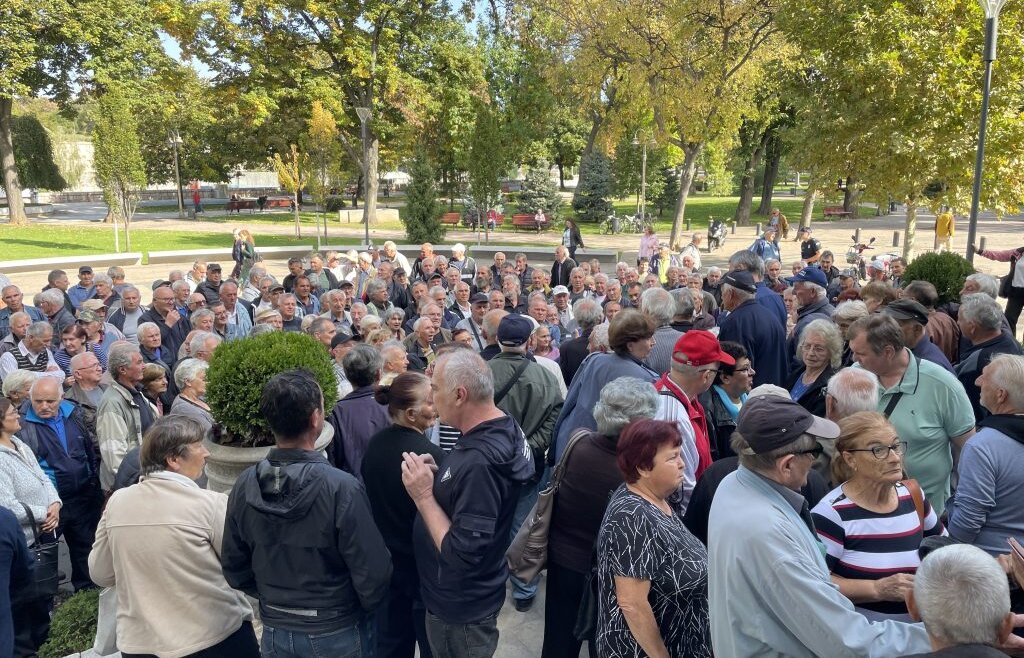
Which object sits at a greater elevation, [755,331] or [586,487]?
[755,331]

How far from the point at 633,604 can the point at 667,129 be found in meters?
21.8

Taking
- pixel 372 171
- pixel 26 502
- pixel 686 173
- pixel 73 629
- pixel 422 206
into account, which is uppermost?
pixel 372 171

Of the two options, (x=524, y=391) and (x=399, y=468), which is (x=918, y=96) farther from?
(x=399, y=468)

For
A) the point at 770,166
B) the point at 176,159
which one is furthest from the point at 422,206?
the point at 770,166

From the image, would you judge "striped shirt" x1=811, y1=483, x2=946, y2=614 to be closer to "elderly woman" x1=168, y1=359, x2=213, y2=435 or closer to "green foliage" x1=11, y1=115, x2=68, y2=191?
"elderly woman" x1=168, y1=359, x2=213, y2=435

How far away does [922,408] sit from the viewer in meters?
4.18

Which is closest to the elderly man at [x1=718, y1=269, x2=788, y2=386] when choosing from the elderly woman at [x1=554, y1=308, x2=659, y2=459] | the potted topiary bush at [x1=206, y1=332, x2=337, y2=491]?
the elderly woman at [x1=554, y1=308, x2=659, y2=459]

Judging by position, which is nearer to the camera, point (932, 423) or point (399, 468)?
point (399, 468)

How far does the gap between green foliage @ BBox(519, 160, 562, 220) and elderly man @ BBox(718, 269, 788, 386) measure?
30.5 meters

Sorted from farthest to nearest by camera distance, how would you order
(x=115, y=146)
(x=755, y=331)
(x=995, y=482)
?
1. (x=115, y=146)
2. (x=755, y=331)
3. (x=995, y=482)

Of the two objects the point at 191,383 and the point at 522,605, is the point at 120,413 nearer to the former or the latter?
the point at 191,383

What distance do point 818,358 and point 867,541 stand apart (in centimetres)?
226

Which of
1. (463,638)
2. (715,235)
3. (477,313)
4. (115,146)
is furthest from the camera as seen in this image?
(715,235)

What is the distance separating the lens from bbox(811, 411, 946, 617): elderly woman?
2.98m
